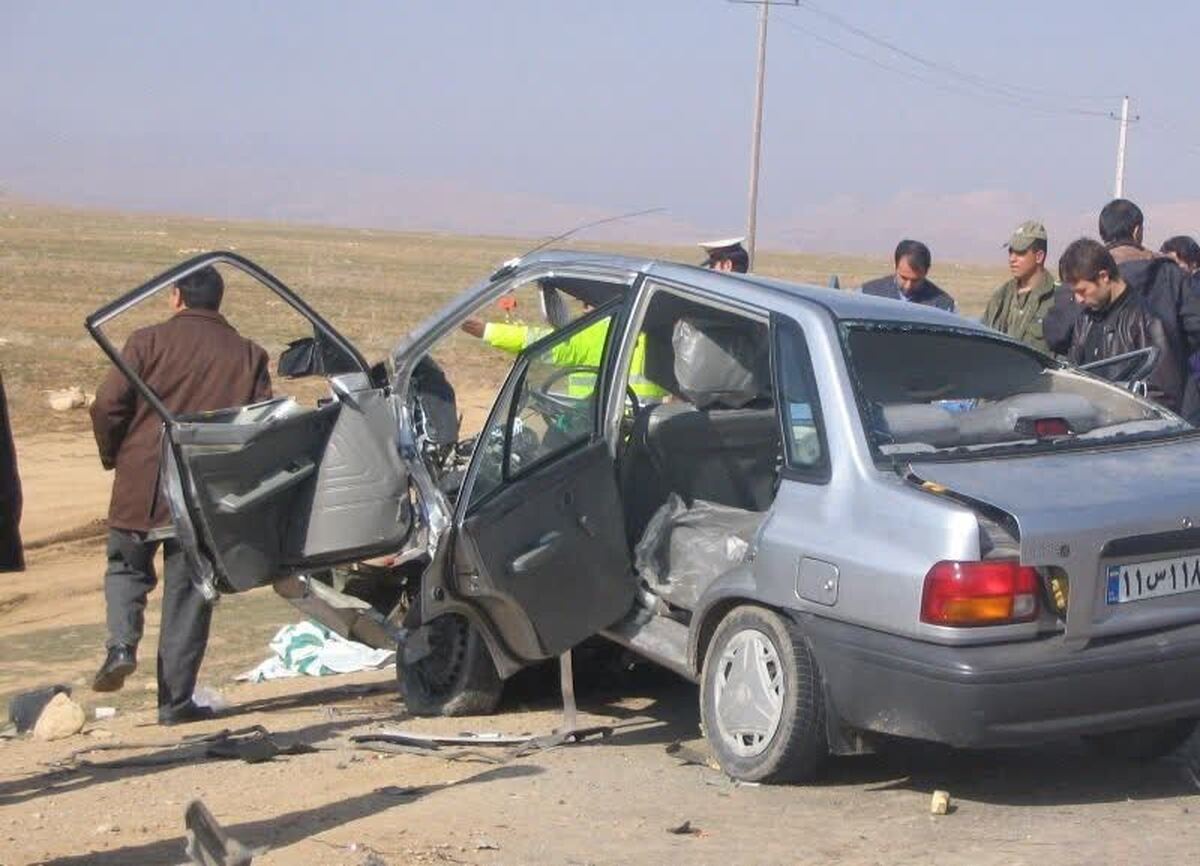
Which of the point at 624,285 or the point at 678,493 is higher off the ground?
the point at 624,285

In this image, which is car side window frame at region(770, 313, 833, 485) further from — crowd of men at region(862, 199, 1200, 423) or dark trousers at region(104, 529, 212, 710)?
dark trousers at region(104, 529, 212, 710)

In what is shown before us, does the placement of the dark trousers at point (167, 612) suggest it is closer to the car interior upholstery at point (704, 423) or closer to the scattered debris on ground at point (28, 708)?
the scattered debris on ground at point (28, 708)

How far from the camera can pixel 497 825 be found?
20.0 feet

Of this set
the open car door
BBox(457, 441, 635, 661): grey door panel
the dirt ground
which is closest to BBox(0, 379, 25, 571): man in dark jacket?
the dirt ground

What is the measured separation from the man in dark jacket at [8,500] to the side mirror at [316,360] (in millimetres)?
1888

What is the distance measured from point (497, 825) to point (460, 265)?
2591 inches

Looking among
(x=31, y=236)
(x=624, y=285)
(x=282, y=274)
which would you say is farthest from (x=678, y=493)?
(x=31, y=236)

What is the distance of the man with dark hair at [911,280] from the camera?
10.5 m

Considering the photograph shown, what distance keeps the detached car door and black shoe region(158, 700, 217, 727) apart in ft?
5.76

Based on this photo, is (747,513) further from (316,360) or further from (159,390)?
(159,390)

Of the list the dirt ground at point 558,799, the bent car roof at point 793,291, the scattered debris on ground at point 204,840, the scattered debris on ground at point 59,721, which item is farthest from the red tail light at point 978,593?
the scattered debris on ground at point 59,721

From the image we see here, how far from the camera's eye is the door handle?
7.12 m

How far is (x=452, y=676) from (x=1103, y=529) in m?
3.09

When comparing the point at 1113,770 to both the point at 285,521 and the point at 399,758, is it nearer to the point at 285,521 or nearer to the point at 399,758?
the point at 399,758
